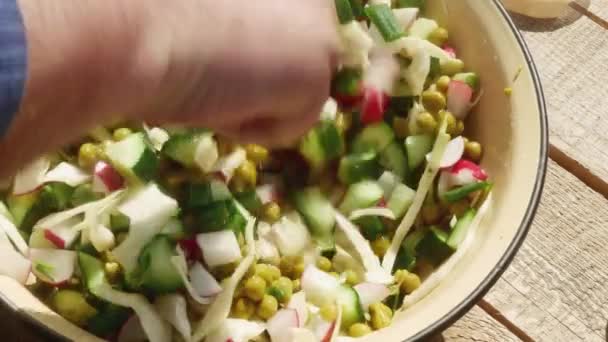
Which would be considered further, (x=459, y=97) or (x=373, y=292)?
(x=459, y=97)

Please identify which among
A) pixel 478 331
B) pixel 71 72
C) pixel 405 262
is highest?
pixel 71 72

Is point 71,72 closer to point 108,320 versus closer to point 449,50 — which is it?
point 108,320

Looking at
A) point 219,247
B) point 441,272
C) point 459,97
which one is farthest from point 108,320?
point 459,97

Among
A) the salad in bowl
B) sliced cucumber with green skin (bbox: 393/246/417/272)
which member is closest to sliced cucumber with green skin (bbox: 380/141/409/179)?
the salad in bowl

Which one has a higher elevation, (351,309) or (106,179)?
(106,179)

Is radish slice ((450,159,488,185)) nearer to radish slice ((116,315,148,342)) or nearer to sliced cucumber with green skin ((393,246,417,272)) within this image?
sliced cucumber with green skin ((393,246,417,272))

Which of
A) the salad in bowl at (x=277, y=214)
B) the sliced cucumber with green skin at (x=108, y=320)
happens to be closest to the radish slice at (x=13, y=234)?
the salad in bowl at (x=277, y=214)

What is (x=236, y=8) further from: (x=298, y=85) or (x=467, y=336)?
(x=467, y=336)

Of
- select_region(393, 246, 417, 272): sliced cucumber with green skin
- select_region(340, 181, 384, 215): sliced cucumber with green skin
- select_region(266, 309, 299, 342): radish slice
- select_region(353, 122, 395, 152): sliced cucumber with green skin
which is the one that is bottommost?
select_region(393, 246, 417, 272): sliced cucumber with green skin

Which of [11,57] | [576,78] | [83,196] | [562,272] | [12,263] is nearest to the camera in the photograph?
[11,57]
